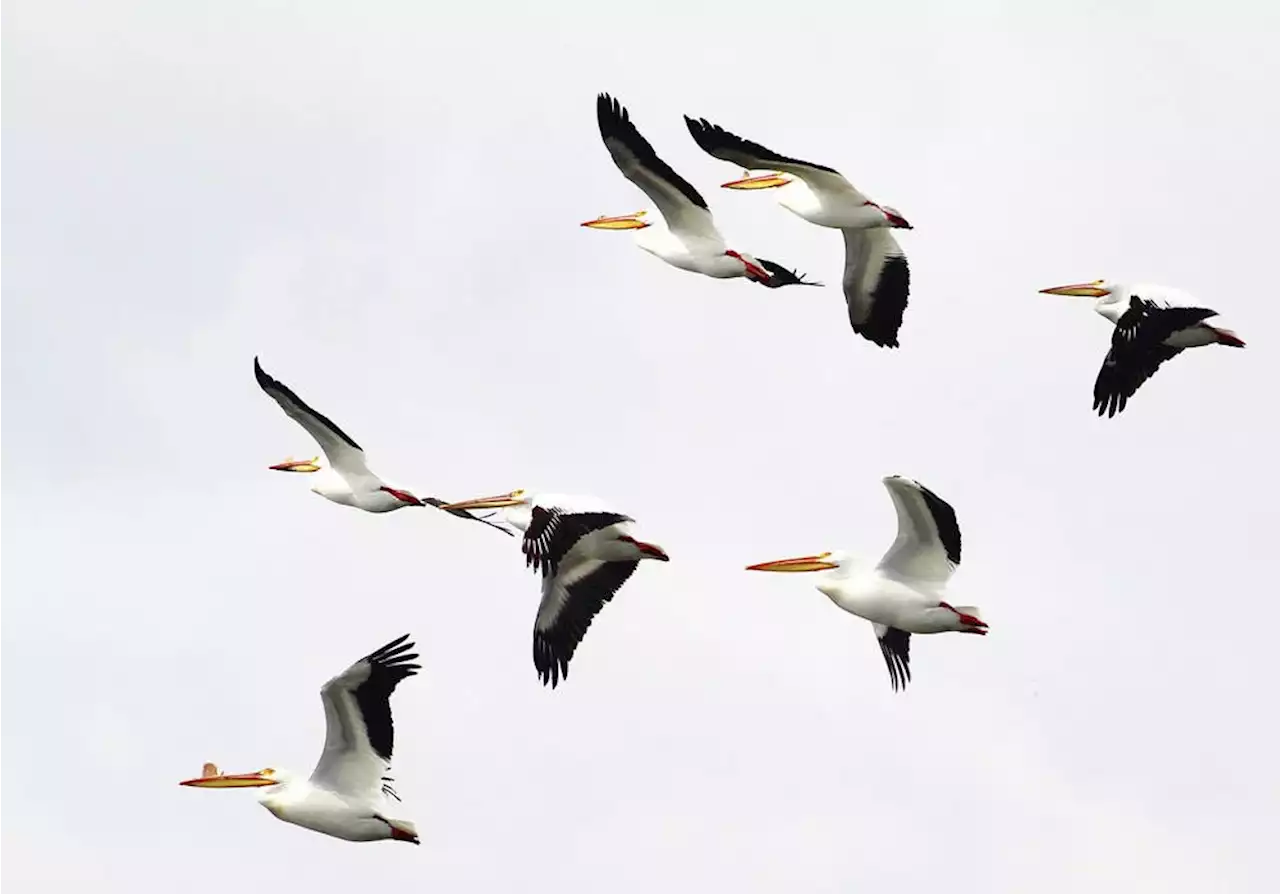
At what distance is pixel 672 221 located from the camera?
22.9 m

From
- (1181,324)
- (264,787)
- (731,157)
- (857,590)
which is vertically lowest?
(264,787)

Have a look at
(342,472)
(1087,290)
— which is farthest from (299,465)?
(1087,290)

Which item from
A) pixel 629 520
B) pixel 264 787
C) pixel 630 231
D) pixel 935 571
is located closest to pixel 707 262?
pixel 630 231

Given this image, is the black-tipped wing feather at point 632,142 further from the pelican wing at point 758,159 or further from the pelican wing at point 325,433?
A: the pelican wing at point 325,433

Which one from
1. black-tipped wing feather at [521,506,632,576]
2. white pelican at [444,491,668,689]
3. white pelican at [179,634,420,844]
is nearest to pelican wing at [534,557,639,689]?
white pelican at [444,491,668,689]

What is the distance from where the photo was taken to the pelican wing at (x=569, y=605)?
21.7 m

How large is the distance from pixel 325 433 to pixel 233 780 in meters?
4.09

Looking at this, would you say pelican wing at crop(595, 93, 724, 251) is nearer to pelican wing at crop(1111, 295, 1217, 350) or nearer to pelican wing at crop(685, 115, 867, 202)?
pelican wing at crop(685, 115, 867, 202)

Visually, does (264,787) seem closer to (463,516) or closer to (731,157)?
(463,516)

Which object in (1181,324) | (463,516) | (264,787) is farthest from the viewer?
(463,516)

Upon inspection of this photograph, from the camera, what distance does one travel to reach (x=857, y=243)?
24.1 meters

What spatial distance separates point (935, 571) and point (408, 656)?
3717 mm

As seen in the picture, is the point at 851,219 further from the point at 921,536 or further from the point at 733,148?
the point at 921,536

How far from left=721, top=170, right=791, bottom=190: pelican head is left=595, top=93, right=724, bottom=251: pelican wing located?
71 centimetres
